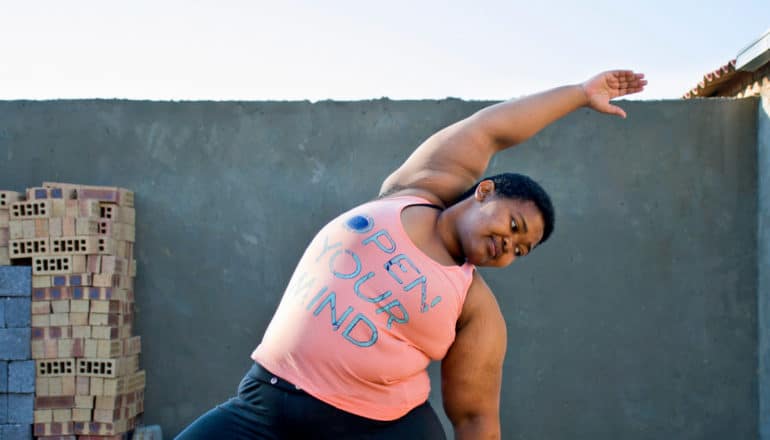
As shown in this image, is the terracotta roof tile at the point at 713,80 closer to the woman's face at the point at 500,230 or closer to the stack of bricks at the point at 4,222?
the woman's face at the point at 500,230

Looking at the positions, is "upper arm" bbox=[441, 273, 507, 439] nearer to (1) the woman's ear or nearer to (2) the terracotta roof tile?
(1) the woman's ear

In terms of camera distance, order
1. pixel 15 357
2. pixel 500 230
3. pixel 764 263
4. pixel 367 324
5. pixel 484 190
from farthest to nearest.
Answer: pixel 764 263 → pixel 15 357 → pixel 484 190 → pixel 500 230 → pixel 367 324

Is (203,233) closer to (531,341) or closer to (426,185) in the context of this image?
(531,341)

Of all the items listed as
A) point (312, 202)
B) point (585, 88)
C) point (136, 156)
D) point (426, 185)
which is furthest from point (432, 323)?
point (136, 156)

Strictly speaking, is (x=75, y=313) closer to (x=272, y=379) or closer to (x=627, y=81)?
(x=272, y=379)

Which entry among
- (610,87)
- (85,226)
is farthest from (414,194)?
(85,226)

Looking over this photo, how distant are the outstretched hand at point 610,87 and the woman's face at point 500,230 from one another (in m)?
0.75

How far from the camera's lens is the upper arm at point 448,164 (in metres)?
2.87

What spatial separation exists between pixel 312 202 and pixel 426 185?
3167 mm

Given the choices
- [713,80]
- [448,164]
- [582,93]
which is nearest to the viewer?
[448,164]

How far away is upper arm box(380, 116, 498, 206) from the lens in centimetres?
287

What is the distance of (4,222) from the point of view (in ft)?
18.7

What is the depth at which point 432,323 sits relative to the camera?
7.78ft

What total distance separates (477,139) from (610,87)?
54cm
